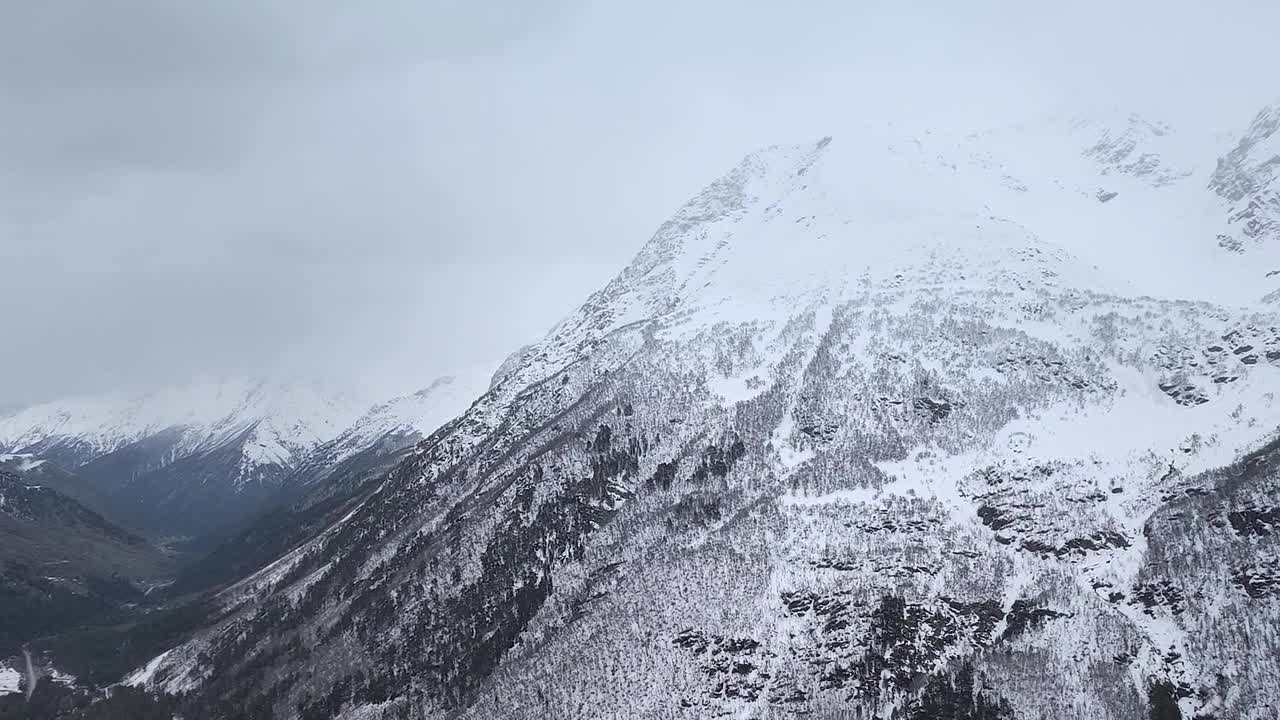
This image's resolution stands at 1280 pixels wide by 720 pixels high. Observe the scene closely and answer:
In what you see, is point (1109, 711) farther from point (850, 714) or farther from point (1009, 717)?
point (850, 714)

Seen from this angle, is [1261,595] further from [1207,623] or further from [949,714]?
[949,714]

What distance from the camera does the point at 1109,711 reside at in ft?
625

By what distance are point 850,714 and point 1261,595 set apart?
104072 millimetres

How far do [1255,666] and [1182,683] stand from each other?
15.7 metres

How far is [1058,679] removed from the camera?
648ft

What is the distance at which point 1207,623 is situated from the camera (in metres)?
199

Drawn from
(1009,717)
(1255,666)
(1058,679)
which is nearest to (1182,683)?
(1255,666)

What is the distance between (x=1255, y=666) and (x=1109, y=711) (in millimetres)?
34964

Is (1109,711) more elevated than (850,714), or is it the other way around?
(850,714)

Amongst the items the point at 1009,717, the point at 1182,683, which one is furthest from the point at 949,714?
the point at 1182,683

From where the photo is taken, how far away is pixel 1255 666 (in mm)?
188750

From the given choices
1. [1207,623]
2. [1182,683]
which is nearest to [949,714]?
[1182,683]

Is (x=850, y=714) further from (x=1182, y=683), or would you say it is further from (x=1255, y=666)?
(x=1255, y=666)

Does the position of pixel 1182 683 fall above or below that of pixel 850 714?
below
